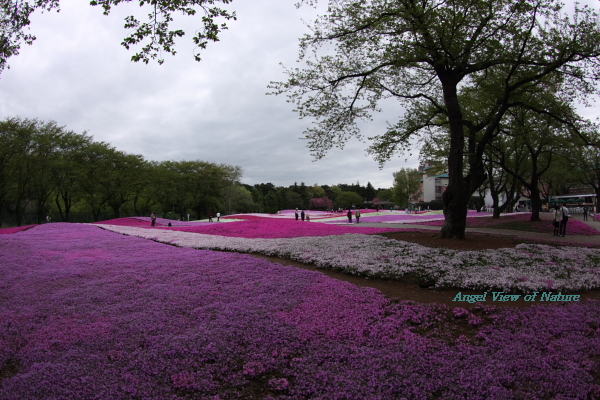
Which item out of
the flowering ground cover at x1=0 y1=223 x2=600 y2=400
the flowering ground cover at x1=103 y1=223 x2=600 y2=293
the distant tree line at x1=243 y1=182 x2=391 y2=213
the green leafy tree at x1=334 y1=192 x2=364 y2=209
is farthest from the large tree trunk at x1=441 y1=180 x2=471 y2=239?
the green leafy tree at x1=334 y1=192 x2=364 y2=209

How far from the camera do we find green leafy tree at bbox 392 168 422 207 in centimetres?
8956

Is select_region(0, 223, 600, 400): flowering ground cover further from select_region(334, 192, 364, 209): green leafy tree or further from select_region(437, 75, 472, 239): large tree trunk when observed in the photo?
select_region(334, 192, 364, 209): green leafy tree

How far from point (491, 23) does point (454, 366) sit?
42.0 feet

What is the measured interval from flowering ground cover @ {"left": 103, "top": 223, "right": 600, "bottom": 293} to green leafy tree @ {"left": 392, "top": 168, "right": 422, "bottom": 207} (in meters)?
79.4

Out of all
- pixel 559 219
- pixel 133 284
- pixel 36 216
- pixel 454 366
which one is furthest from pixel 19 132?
pixel 559 219

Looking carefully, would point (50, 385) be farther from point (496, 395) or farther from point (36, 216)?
point (36, 216)

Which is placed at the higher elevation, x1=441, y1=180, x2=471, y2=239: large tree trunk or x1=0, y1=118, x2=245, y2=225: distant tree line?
x1=0, y1=118, x2=245, y2=225: distant tree line

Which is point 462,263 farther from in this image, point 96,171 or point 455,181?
point 96,171

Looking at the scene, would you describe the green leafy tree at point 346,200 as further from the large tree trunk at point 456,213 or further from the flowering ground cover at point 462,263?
the flowering ground cover at point 462,263

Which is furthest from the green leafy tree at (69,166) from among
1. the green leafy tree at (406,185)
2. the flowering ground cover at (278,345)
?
the green leafy tree at (406,185)

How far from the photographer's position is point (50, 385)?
4.14 meters

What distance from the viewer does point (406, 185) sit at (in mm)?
91125

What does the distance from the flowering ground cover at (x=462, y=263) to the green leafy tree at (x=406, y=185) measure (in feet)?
261

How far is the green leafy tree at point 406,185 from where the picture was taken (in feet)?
294
